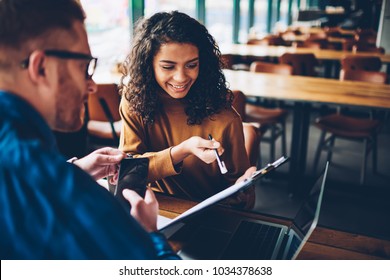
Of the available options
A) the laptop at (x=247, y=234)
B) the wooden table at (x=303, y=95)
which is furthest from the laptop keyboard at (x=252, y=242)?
the wooden table at (x=303, y=95)

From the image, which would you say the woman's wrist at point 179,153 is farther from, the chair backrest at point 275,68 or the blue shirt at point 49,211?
the chair backrest at point 275,68

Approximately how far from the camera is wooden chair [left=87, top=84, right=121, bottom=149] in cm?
302

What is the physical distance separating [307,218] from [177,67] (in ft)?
2.56

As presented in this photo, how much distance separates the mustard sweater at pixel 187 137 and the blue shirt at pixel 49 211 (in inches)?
36.1

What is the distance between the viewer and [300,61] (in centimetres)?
485

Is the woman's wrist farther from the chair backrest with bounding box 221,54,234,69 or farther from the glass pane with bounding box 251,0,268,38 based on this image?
the glass pane with bounding box 251,0,268,38

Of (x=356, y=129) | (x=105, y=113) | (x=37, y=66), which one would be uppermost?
(x=37, y=66)

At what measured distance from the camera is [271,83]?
3432 millimetres

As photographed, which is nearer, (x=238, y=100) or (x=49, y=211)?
(x=49, y=211)

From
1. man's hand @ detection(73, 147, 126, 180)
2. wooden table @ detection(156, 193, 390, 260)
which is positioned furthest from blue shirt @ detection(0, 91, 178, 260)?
man's hand @ detection(73, 147, 126, 180)

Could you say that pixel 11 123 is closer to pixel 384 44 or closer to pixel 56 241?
pixel 56 241

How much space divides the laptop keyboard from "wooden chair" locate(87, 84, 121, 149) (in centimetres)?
208

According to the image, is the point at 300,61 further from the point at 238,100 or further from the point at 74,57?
the point at 74,57

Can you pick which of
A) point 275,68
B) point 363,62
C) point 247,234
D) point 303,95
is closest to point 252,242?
point 247,234
